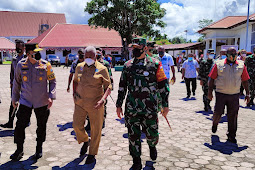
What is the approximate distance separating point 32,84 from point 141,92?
1.83 meters

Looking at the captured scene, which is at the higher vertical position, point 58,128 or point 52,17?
point 52,17

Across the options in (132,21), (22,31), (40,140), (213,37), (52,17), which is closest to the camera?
(40,140)

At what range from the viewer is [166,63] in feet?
24.1

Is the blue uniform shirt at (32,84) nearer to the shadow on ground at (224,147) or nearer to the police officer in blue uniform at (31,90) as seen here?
the police officer in blue uniform at (31,90)

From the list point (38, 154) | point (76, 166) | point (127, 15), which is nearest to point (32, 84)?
point (38, 154)

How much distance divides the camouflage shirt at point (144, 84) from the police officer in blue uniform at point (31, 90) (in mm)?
1443

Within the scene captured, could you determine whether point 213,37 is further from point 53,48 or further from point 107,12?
A: point 53,48

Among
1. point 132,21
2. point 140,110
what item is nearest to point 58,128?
point 140,110

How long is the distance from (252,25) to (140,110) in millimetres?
22385

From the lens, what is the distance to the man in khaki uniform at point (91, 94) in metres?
3.86

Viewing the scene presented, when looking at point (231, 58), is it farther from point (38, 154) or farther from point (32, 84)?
point (38, 154)

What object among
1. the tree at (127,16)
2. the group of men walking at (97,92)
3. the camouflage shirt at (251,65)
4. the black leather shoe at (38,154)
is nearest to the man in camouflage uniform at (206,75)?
the camouflage shirt at (251,65)

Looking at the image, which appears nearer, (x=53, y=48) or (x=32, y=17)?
(x=53, y=48)

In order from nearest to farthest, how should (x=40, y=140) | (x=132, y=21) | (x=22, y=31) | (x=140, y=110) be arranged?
(x=140, y=110) → (x=40, y=140) → (x=132, y=21) → (x=22, y=31)
